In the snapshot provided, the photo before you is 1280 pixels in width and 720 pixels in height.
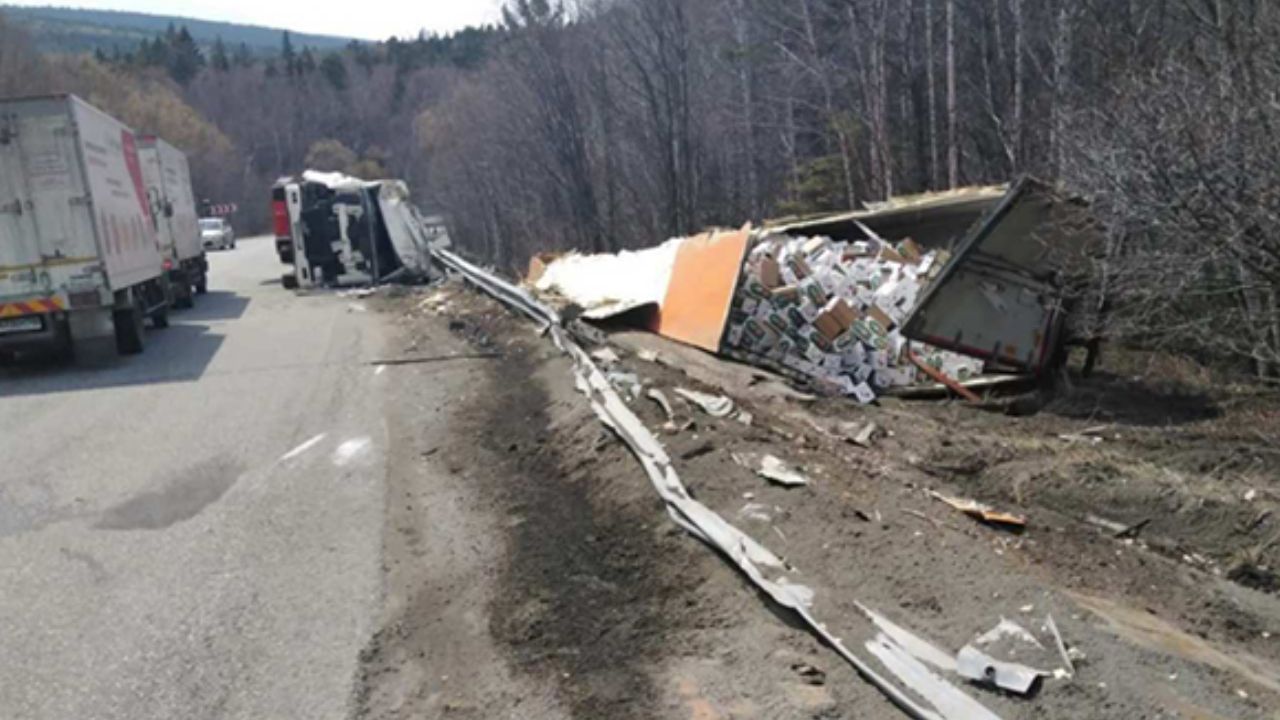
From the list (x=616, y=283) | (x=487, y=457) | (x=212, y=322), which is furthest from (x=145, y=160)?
(x=487, y=457)

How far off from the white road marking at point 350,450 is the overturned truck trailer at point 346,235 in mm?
15137

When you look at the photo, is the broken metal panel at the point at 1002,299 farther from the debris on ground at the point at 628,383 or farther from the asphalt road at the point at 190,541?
the asphalt road at the point at 190,541

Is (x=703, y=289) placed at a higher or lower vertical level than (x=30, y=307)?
lower

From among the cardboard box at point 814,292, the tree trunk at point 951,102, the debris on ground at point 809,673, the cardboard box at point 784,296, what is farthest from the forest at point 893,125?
the debris on ground at point 809,673

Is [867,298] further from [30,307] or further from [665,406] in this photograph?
[30,307]

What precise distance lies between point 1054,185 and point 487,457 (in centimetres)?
605

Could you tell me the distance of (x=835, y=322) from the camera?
11516mm

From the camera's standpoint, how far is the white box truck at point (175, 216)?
20730 mm

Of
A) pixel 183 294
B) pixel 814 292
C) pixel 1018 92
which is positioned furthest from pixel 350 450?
pixel 1018 92

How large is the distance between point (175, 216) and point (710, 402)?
18165 mm

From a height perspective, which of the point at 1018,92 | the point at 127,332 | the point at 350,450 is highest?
the point at 1018,92

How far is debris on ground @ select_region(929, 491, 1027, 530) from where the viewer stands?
561cm

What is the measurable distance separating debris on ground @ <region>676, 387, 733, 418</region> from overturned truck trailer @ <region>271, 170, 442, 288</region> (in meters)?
15.8

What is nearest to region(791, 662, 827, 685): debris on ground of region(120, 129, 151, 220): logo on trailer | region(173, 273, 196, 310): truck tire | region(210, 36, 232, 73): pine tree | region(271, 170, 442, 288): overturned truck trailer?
region(120, 129, 151, 220): logo on trailer
